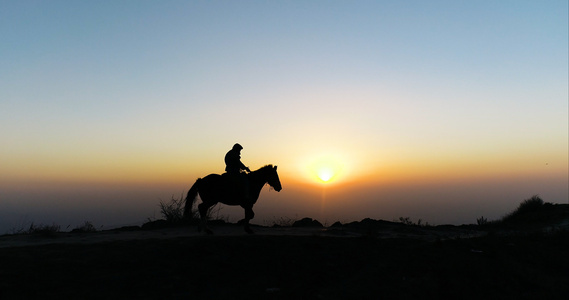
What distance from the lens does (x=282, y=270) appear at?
9.30 m

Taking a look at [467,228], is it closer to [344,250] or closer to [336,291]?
[344,250]

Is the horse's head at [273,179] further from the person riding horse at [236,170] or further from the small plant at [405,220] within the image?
the small plant at [405,220]

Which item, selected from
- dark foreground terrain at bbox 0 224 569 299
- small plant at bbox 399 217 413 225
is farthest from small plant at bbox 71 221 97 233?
small plant at bbox 399 217 413 225

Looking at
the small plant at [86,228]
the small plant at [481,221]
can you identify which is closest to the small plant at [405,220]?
the small plant at [481,221]

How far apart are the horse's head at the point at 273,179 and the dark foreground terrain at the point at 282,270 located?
437cm

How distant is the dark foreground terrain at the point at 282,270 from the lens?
801 cm

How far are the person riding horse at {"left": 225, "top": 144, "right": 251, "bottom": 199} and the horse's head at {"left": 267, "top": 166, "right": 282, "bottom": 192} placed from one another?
971 mm

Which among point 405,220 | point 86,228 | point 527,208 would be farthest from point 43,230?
point 527,208

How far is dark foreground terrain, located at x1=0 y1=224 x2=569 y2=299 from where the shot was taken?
8.01 metres

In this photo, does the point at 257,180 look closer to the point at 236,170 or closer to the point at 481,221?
the point at 236,170

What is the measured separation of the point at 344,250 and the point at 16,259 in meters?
7.45

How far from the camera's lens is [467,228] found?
19.0 meters

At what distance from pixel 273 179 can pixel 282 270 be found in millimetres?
6793

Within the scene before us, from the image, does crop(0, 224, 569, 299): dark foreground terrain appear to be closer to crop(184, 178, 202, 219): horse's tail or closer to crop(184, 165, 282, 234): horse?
crop(184, 165, 282, 234): horse
